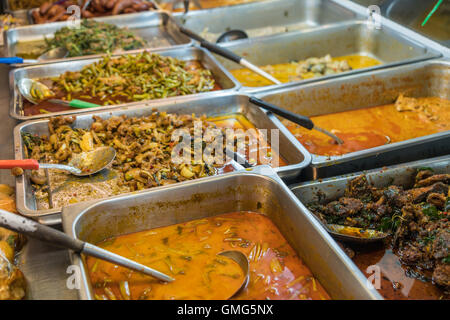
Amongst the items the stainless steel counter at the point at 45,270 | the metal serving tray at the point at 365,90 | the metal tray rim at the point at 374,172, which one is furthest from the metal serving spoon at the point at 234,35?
the stainless steel counter at the point at 45,270

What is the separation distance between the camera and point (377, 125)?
8.55ft

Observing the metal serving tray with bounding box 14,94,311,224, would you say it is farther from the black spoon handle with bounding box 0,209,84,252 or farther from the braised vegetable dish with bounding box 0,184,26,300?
the black spoon handle with bounding box 0,209,84,252

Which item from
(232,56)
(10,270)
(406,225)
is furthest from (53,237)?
(232,56)

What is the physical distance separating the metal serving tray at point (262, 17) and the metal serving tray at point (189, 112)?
4.94 ft

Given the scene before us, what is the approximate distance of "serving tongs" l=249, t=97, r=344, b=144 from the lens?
7.08 feet

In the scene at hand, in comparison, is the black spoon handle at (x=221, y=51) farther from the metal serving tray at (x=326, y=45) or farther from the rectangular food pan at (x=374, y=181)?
the rectangular food pan at (x=374, y=181)

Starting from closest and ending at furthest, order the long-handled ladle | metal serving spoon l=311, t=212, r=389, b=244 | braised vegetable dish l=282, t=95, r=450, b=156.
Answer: metal serving spoon l=311, t=212, r=389, b=244 → braised vegetable dish l=282, t=95, r=450, b=156 → the long-handled ladle

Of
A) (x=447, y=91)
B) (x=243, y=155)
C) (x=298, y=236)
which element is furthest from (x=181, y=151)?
(x=447, y=91)

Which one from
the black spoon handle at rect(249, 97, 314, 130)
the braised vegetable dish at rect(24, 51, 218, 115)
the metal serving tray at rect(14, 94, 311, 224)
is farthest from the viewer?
the braised vegetable dish at rect(24, 51, 218, 115)

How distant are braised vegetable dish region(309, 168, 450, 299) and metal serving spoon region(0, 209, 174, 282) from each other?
810 mm

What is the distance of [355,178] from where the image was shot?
6.14 feet

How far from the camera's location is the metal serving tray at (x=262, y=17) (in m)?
3.96

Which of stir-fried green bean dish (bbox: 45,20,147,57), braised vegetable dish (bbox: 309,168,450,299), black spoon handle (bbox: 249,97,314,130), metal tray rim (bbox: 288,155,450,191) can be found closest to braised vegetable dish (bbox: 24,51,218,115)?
stir-fried green bean dish (bbox: 45,20,147,57)
